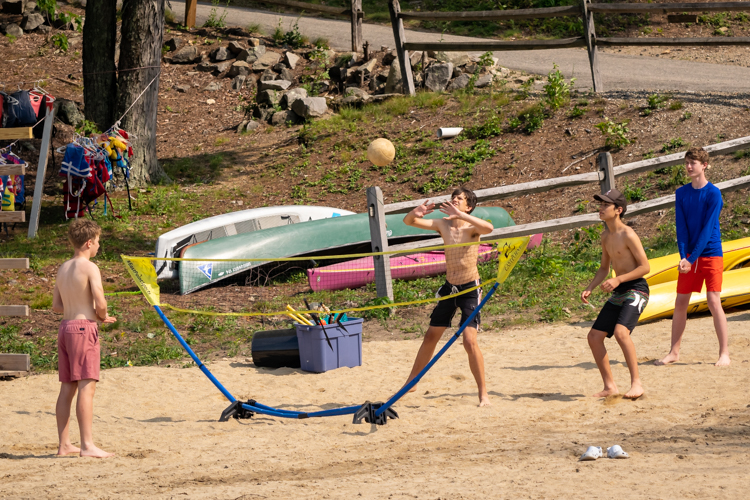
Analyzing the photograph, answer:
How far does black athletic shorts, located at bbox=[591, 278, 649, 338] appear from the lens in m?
5.49

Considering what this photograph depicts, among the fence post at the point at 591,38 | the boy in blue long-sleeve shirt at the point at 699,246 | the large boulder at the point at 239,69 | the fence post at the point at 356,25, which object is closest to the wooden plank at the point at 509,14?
the fence post at the point at 591,38

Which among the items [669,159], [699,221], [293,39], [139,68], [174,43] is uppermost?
[174,43]

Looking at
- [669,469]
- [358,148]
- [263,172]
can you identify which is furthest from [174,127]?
[669,469]

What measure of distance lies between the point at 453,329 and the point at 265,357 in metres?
2.23

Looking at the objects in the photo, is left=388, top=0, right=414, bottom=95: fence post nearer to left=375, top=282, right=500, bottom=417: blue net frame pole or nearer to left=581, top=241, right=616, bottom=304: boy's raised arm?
left=581, top=241, right=616, bottom=304: boy's raised arm

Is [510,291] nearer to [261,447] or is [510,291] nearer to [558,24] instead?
[261,447]

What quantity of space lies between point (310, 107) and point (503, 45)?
433cm

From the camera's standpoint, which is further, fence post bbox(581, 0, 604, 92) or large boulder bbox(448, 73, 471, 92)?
large boulder bbox(448, 73, 471, 92)

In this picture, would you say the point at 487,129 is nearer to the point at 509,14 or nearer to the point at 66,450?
the point at 509,14

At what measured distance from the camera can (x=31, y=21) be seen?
19.3m

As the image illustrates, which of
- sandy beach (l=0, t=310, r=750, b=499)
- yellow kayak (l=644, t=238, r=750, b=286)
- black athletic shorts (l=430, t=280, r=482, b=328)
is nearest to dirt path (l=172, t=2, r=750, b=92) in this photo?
yellow kayak (l=644, t=238, r=750, b=286)

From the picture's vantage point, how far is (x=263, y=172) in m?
14.6

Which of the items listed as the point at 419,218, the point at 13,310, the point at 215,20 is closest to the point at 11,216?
the point at 13,310

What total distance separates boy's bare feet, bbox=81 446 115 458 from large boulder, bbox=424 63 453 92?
40.3 feet
